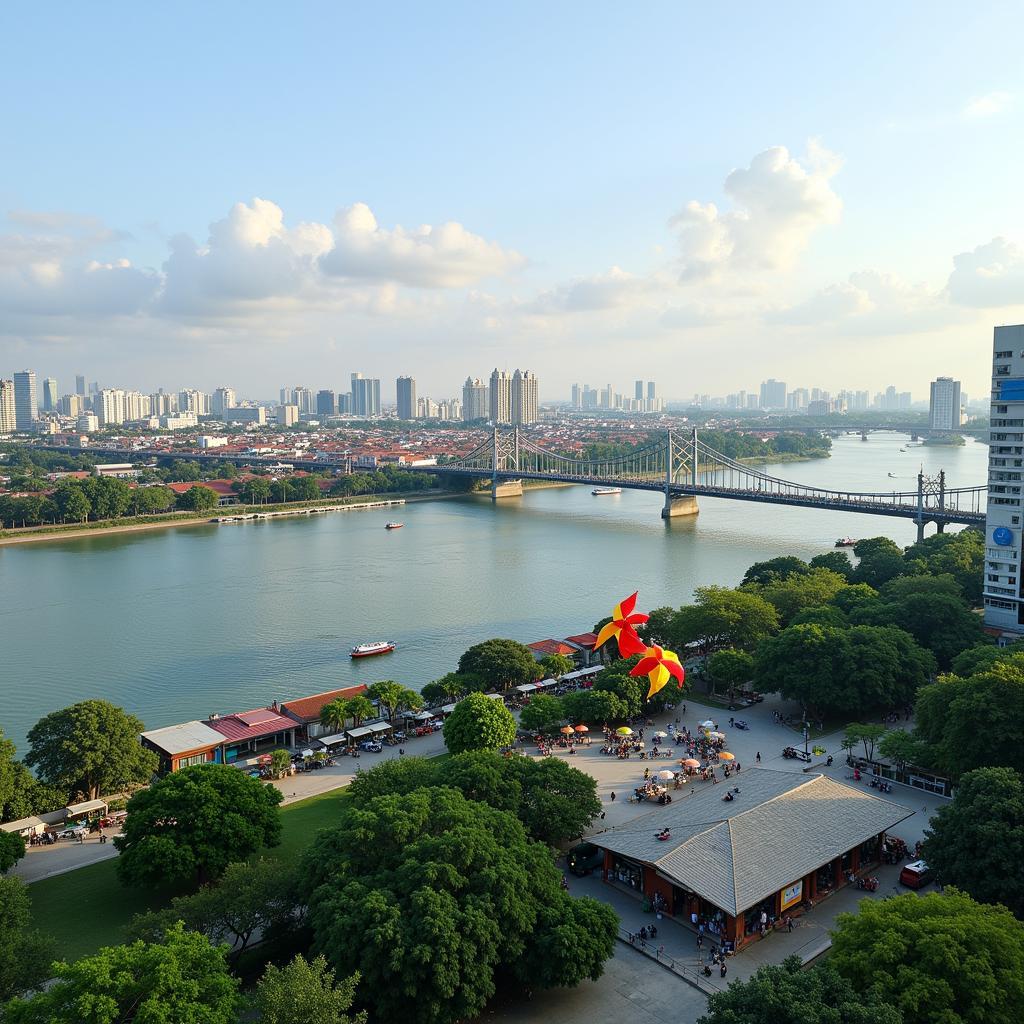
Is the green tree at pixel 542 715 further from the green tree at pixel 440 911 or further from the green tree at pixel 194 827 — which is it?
the green tree at pixel 440 911

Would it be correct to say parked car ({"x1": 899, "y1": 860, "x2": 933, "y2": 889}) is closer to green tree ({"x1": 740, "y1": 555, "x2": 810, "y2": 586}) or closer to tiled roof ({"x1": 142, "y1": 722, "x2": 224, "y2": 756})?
tiled roof ({"x1": 142, "y1": 722, "x2": 224, "y2": 756})

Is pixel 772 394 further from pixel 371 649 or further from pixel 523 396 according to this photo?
pixel 371 649

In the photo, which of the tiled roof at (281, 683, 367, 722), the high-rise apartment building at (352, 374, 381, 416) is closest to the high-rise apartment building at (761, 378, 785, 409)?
the high-rise apartment building at (352, 374, 381, 416)

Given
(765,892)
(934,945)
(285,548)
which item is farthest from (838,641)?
(285,548)

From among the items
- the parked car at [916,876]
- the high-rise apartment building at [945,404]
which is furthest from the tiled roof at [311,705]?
the high-rise apartment building at [945,404]

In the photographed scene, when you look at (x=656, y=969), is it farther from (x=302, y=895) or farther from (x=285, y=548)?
(x=285, y=548)

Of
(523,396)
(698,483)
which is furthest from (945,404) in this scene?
(698,483)
